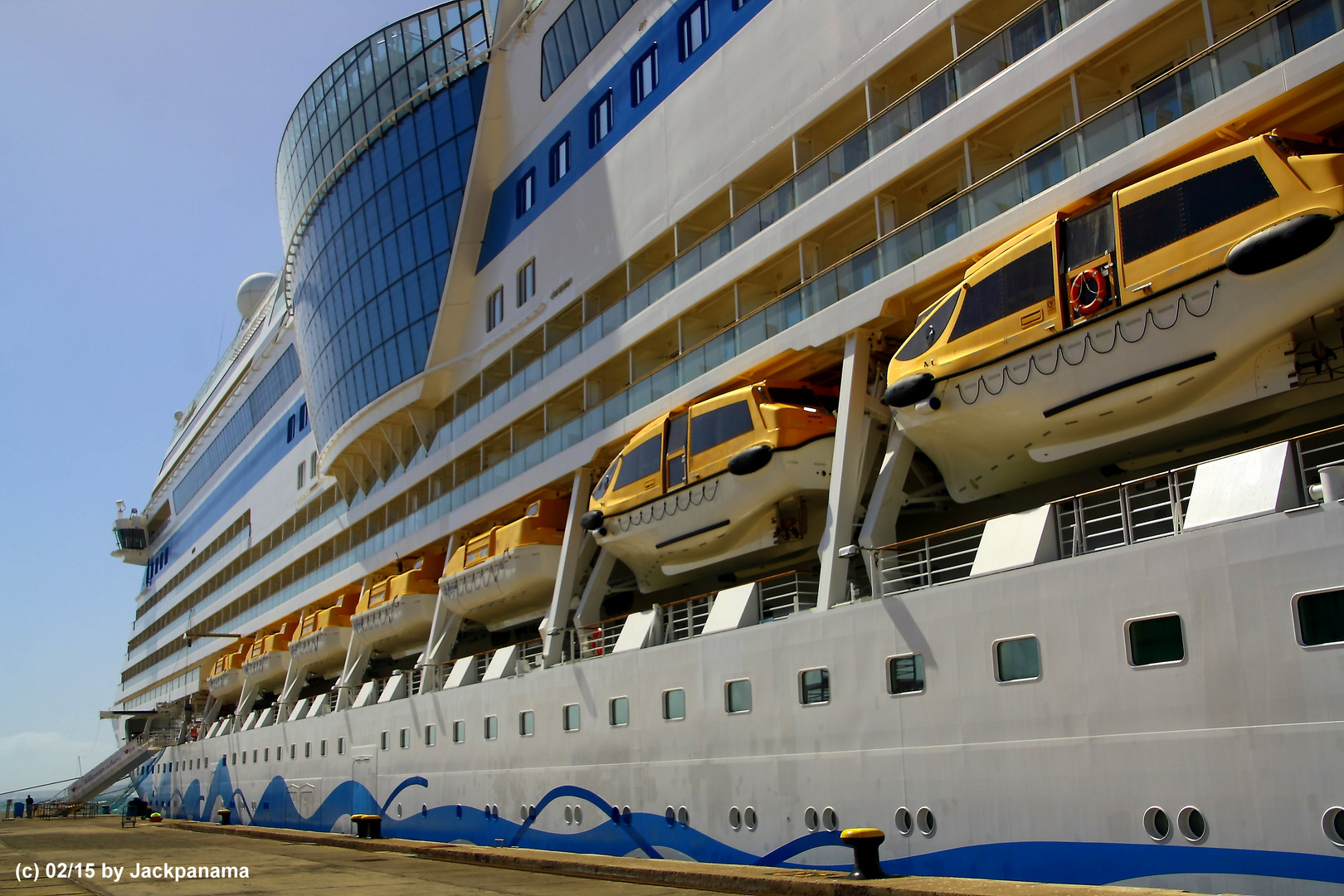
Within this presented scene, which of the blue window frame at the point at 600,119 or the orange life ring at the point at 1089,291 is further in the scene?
the blue window frame at the point at 600,119

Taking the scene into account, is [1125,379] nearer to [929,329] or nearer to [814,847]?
[929,329]

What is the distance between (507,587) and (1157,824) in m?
16.7

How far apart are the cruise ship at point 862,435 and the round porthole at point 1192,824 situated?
0.07 ft

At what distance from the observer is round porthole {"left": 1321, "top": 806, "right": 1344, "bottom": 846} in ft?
27.6

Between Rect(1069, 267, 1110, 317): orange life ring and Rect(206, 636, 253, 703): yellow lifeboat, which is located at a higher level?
Rect(1069, 267, 1110, 317): orange life ring

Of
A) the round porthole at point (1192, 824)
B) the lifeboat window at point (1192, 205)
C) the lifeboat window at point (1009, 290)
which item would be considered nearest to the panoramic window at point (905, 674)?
the round porthole at point (1192, 824)

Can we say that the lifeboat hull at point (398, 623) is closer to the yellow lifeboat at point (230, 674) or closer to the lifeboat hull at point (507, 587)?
the lifeboat hull at point (507, 587)

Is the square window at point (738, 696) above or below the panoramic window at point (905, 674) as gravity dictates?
below

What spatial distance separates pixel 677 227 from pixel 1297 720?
14.9 meters

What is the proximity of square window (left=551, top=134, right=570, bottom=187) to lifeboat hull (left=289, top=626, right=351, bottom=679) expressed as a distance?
17.6m

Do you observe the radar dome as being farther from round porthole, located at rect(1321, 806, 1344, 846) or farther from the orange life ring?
round porthole, located at rect(1321, 806, 1344, 846)

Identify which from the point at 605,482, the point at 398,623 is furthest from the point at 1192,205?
the point at 398,623

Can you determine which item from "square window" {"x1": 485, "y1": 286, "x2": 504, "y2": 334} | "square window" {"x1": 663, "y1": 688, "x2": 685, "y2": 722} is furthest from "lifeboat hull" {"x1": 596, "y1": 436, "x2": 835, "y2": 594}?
"square window" {"x1": 485, "y1": 286, "x2": 504, "y2": 334}

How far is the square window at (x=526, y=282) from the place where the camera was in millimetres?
26641
